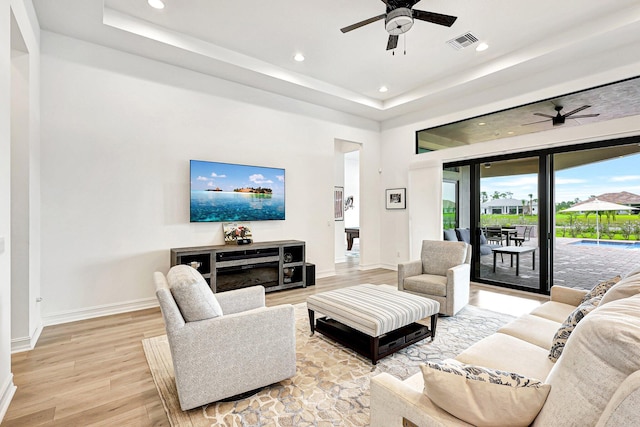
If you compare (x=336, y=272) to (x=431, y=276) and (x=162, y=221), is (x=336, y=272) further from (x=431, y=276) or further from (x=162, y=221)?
(x=162, y=221)

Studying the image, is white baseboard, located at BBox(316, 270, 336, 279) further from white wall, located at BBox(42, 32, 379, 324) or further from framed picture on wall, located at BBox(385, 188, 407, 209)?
framed picture on wall, located at BBox(385, 188, 407, 209)

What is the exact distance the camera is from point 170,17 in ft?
11.8

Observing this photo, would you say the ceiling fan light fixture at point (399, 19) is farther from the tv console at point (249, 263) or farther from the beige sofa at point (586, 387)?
the tv console at point (249, 263)

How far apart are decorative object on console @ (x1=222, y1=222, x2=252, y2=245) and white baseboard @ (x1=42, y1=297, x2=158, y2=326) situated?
1277mm

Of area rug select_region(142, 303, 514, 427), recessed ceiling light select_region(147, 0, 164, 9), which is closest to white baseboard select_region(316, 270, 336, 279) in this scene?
area rug select_region(142, 303, 514, 427)

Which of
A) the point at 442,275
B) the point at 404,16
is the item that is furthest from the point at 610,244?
the point at 404,16

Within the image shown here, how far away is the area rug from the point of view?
1929 millimetres

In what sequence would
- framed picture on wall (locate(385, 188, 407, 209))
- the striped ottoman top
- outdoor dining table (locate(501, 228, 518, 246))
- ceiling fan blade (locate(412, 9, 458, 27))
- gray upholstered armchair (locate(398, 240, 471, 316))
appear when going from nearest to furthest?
the striped ottoman top < ceiling fan blade (locate(412, 9, 458, 27)) < gray upholstered armchair (locate(398, 240, 471, 316)) < outdoor dining table (locate(501, 228, 518, 246)) < framed picture on wall (locate(385, 188, 407, 209))

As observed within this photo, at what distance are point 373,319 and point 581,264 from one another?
3925 millimetres

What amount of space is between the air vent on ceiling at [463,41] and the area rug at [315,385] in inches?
140

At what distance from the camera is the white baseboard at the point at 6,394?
6.47ft

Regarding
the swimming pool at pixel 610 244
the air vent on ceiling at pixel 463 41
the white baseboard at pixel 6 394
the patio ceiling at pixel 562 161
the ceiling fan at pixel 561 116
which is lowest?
the white baseboard at pixel 6 394

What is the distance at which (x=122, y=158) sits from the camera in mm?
3930

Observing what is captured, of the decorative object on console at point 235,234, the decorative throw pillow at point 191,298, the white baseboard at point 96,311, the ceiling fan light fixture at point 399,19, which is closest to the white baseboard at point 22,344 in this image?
the white baseboard at point 96,311
